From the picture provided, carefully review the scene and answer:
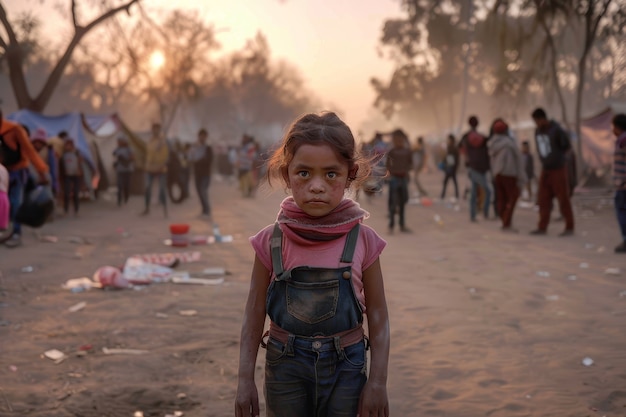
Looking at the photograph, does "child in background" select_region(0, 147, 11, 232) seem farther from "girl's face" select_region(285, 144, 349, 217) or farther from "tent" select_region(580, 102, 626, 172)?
"tent" select_region(580, 102, 626, 172)

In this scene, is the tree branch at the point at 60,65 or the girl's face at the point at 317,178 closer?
the girl's face at the point at 317,178

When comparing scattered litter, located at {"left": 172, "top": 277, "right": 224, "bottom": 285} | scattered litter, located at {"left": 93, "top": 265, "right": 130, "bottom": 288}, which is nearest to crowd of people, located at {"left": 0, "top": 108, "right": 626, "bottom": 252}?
scattered litter, located at {"left": 93, "top": 265, "right": 130, "bottom": 288}

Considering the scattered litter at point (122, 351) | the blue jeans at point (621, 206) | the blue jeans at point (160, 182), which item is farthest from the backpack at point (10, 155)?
the blue jeans at point (621, 206)

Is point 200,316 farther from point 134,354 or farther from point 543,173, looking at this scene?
point 543,173

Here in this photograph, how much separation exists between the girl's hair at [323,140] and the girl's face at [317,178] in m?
0.02

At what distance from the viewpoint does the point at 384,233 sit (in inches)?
495

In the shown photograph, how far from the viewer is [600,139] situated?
2111 centimetres

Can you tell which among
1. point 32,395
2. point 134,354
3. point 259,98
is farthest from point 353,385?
point 259,98

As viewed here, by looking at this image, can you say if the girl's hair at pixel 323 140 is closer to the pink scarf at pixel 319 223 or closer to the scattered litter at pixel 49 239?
the pink scarf at pixel 319 223

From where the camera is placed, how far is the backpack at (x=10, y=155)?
338 inches

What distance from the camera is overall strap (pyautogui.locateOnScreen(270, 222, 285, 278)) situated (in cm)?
229

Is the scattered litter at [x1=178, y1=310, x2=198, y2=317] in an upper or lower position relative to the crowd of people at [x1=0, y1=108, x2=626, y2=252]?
lower

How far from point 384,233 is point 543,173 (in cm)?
290

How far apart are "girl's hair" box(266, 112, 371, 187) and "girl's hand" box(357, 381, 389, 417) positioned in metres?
0.69
